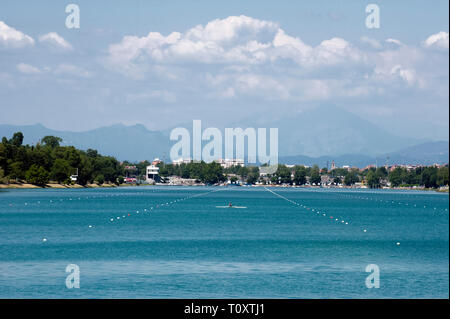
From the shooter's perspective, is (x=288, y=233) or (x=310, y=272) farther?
(x=288, y=233)

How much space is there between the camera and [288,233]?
7569cm

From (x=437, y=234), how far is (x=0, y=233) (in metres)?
44.8

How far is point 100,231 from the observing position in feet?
242

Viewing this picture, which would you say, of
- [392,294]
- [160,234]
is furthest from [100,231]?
[392,294]

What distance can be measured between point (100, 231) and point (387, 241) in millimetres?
26982

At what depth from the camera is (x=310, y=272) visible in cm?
4638
